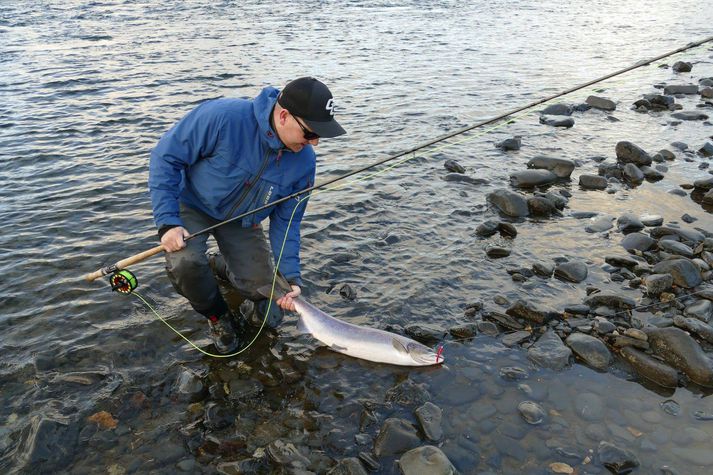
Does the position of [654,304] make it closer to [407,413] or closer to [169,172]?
[407,413]

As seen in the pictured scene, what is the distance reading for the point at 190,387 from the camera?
4906 mm

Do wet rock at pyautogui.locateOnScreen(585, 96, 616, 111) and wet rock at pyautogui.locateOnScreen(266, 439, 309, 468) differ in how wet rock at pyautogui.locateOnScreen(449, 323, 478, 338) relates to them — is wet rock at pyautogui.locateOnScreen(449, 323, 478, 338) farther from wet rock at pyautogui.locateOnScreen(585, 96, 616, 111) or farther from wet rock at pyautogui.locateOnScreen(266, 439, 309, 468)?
wet rock at pyautogui.locateOnScreen(585, 96, 616, 111)

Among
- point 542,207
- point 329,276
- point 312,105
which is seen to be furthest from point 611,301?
point 312,105

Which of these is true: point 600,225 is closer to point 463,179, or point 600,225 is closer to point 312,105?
point 463,179

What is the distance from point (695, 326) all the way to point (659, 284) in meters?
0.81

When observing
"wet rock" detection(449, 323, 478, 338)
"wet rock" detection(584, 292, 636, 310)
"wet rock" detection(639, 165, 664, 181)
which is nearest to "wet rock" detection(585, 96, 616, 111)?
"wet rock" detection(639, 165, 664, 181)

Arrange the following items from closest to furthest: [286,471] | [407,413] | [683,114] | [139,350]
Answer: [286,471] → [407,413] → [139,350] → [683,114]

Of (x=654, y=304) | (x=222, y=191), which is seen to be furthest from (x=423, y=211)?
(x=222, y=191)

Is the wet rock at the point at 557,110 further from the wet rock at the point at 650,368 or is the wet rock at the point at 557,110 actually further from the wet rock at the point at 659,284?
the wet rock at the point at 650,368

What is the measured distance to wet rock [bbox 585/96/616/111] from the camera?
1336 centimetres

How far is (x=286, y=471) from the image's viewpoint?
414cm

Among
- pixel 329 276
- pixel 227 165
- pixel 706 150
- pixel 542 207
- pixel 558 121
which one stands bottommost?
pixel 329 276

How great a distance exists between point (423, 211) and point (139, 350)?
15.3 feet

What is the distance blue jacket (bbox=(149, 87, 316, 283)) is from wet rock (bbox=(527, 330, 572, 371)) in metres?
2.50
